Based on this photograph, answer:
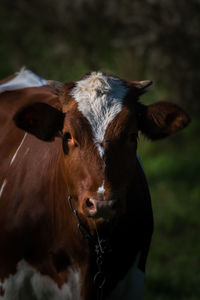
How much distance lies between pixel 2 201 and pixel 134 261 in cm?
98

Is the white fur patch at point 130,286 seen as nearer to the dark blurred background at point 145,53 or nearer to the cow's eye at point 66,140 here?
the cow's eye at point 66,140

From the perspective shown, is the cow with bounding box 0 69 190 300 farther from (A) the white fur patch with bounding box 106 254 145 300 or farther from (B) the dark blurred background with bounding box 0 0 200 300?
(B) the dark blurred background with bounding box 0 0 200 300

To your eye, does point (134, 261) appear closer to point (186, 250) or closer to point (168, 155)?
point (186, 250)

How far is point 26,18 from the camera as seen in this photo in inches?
464

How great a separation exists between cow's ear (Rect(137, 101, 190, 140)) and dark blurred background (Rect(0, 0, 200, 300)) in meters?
3.92

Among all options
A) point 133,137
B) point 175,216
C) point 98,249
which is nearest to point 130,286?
point 98,249

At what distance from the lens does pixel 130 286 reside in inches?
161

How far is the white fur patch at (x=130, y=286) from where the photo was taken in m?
4.03

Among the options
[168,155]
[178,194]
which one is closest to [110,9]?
[168,155]

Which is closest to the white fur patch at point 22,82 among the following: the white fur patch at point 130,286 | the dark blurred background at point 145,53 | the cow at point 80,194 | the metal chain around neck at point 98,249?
the cow at point 80,194

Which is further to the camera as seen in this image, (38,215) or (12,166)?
(12,166)

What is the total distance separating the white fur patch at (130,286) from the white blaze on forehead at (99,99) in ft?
3.50

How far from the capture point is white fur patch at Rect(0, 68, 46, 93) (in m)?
5.25

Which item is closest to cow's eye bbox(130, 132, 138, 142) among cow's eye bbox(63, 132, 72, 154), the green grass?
cow's eye bbox(63, 132, 72, 154)
